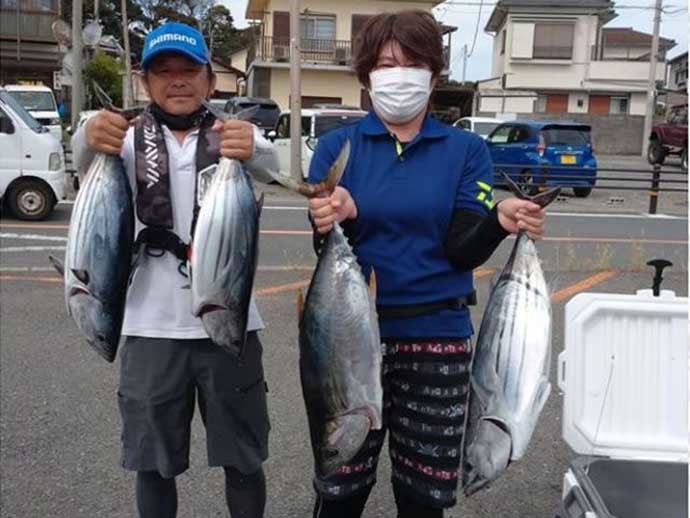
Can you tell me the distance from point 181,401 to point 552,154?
46.5ft

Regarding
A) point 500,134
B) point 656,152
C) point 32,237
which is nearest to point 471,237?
point 32,237

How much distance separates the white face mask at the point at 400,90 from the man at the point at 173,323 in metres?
0.36

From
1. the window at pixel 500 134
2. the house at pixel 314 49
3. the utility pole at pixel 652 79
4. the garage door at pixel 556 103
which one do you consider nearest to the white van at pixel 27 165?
the window at pixel 500 134

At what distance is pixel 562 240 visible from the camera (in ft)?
32.8

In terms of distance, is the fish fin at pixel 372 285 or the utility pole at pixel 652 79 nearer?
the fish fin at pixel 372 285

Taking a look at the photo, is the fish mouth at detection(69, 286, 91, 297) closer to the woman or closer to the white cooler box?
the woman

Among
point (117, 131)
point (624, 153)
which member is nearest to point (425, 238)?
point (117, 131)

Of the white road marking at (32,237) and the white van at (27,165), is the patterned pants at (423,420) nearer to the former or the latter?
the white road marking at (32,237)

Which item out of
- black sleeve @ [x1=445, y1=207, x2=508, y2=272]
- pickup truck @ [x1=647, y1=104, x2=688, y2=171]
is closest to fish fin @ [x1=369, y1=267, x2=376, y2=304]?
black sleeve @ [x1=445, y1=207, x2=508, y2=272]

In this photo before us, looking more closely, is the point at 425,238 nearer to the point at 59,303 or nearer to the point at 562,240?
the point at 59,303

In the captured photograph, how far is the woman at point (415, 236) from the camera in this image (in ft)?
6.89

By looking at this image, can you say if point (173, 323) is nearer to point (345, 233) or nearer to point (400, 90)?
point (345, 233)

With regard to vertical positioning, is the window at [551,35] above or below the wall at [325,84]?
above

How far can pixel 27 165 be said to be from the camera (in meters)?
10.3
